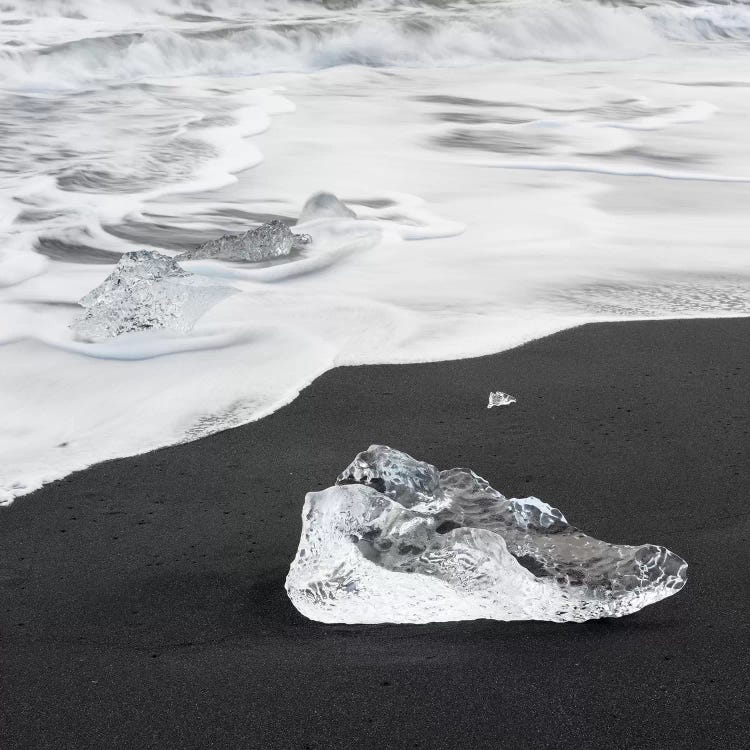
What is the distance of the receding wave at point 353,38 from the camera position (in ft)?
36.8

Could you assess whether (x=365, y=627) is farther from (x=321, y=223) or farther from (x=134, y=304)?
(x=321, y=223)

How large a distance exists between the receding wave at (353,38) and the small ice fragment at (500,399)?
28.7 feet

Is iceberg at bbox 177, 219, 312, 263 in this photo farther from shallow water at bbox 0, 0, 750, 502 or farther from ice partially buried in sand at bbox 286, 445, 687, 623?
ice partially buried in sand at bbox 286, 445, 687, 623

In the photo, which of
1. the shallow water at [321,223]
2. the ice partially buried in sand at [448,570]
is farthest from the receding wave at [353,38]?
the ice partially buried in sand at [448,570]

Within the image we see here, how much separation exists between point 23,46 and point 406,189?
24.7 ft

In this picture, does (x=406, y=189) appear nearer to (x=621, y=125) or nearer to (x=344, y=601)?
(x=621, y=125)

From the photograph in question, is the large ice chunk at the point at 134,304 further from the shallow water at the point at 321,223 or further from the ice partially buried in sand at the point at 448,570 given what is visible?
the ice partially buried in sand at the point at 448,570

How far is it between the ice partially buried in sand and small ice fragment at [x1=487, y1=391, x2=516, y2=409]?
0.78 metres

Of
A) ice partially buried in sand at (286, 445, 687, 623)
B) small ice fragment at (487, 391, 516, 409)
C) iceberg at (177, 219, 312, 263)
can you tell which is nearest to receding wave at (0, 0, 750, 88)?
iceberg at (177, 219, 312, 263)

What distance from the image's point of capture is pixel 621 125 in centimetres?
803

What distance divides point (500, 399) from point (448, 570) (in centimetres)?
100

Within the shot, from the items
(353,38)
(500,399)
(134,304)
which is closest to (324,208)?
(134,304)

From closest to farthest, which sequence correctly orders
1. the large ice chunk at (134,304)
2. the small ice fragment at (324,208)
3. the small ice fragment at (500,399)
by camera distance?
the small ice fragment at (500,399), the large ice chunk at (134,304), the small ice fragment at (324,208)

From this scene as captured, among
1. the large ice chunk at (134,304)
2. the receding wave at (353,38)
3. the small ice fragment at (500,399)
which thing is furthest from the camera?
the receding wave at (353,38)
